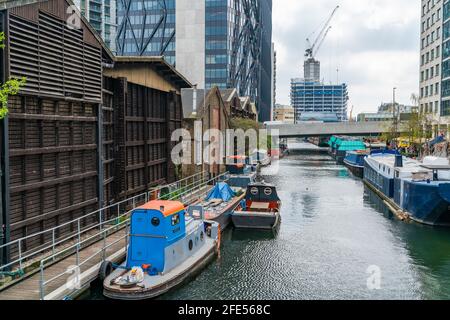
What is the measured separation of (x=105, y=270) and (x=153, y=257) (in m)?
2.12

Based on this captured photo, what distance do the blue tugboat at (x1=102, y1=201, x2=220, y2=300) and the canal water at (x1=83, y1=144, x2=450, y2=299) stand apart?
87cm

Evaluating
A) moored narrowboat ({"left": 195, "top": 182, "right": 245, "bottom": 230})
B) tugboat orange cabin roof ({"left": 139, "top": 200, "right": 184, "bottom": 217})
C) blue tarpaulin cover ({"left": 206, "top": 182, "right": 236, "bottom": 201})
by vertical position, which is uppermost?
tugboat orange cabin roof ({"left": 139, "top": 200, "right": 184, "bottom": 217})

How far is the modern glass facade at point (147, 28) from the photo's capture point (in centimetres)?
14550

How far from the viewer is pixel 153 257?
71.0 ft

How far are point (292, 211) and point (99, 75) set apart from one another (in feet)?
79.4

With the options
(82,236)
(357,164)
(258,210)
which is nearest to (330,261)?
(258,210)

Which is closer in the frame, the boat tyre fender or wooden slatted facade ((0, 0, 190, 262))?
wooden slatted facade ((0, 0, 190, 262))

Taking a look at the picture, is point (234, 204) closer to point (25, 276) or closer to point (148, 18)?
point (25, 276)

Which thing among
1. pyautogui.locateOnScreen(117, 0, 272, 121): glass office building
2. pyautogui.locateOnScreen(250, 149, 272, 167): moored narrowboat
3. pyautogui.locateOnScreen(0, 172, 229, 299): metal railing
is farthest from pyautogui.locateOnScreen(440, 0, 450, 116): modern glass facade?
pyautogui.locateOnScreen(0, 172, 229, 299): metal railing

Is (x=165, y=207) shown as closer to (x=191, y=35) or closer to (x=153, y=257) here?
(x=153, y=257)

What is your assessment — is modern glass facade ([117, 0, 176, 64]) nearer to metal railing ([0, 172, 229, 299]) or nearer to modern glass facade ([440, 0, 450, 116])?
modern glass facade ([440, 0, 450, 116])

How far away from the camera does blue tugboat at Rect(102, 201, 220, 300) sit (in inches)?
783

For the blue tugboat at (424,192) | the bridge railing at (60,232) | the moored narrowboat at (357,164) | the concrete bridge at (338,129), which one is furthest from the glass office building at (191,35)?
the bridge railing at (60,232)

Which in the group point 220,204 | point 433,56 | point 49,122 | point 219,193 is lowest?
point 220,204
